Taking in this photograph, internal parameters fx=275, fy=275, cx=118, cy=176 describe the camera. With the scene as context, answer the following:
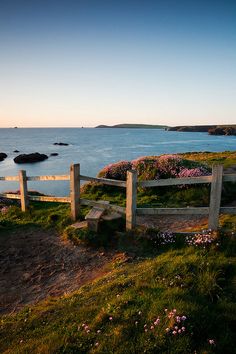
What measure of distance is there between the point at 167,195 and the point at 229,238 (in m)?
6.86

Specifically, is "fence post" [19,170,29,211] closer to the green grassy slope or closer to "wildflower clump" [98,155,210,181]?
"wildflower clump" [98,155,210,181]

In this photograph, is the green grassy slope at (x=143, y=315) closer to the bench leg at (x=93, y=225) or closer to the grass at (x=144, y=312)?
the grass at (x=144, y=312)

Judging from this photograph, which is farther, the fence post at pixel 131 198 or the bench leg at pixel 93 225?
the bench leg at pixel 93 225

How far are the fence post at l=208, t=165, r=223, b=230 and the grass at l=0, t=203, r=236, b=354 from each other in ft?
1.98

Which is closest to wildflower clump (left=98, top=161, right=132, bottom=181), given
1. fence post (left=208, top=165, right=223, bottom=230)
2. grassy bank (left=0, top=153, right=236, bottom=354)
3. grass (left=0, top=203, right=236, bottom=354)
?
grassy bank (left=0, top=153, right=236, bottom=354)

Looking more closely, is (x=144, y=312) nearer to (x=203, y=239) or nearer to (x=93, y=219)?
(x=203, y=239)

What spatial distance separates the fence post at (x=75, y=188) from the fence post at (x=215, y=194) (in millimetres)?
4861

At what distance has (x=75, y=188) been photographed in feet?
33.7

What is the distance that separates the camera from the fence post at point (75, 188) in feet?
33.4

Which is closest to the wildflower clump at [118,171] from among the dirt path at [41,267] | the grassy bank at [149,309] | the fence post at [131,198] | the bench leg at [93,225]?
the dirt path at [41,267]

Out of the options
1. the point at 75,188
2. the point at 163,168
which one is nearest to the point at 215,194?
the point at 75,188

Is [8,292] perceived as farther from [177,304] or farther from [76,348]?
[177,304]

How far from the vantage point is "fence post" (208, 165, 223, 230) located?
7469 millimetres

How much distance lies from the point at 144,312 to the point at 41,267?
4.05 metres
